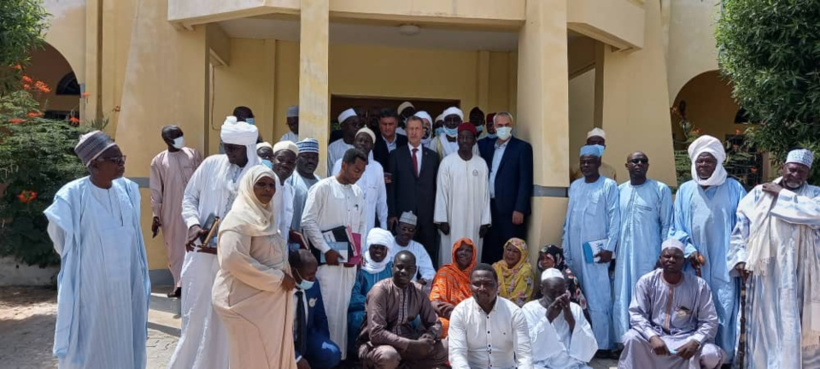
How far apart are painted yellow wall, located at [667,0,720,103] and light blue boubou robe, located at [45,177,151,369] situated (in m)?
9.07

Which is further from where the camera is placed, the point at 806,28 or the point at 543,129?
the point at 543,129

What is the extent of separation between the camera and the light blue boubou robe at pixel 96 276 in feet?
12.7

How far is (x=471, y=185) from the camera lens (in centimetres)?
646

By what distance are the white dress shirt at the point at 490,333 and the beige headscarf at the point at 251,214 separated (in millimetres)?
1467

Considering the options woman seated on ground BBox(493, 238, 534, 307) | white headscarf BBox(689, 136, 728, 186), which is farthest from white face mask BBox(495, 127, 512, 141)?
white headscarf BBox(689, 136, 728, 186)

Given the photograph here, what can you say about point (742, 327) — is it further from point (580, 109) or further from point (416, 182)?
point (580, 109)

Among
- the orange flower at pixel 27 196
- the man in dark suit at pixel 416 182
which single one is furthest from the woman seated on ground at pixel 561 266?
the orange flower at pixel 27 196

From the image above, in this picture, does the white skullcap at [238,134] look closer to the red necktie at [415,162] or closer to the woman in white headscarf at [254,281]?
the woman in white headscarf at [254,281]

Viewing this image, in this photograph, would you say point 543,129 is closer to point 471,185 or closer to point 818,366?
point 471,185

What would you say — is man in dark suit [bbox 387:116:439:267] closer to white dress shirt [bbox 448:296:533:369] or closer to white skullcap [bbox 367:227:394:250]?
white skullcap [bbox 367:227:394:250]

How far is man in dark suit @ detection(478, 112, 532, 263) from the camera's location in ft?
22.0

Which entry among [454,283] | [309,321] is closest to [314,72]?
[454,283]

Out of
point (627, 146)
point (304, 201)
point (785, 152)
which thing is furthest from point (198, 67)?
point (785, 152)

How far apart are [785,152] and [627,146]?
2.49 meters
